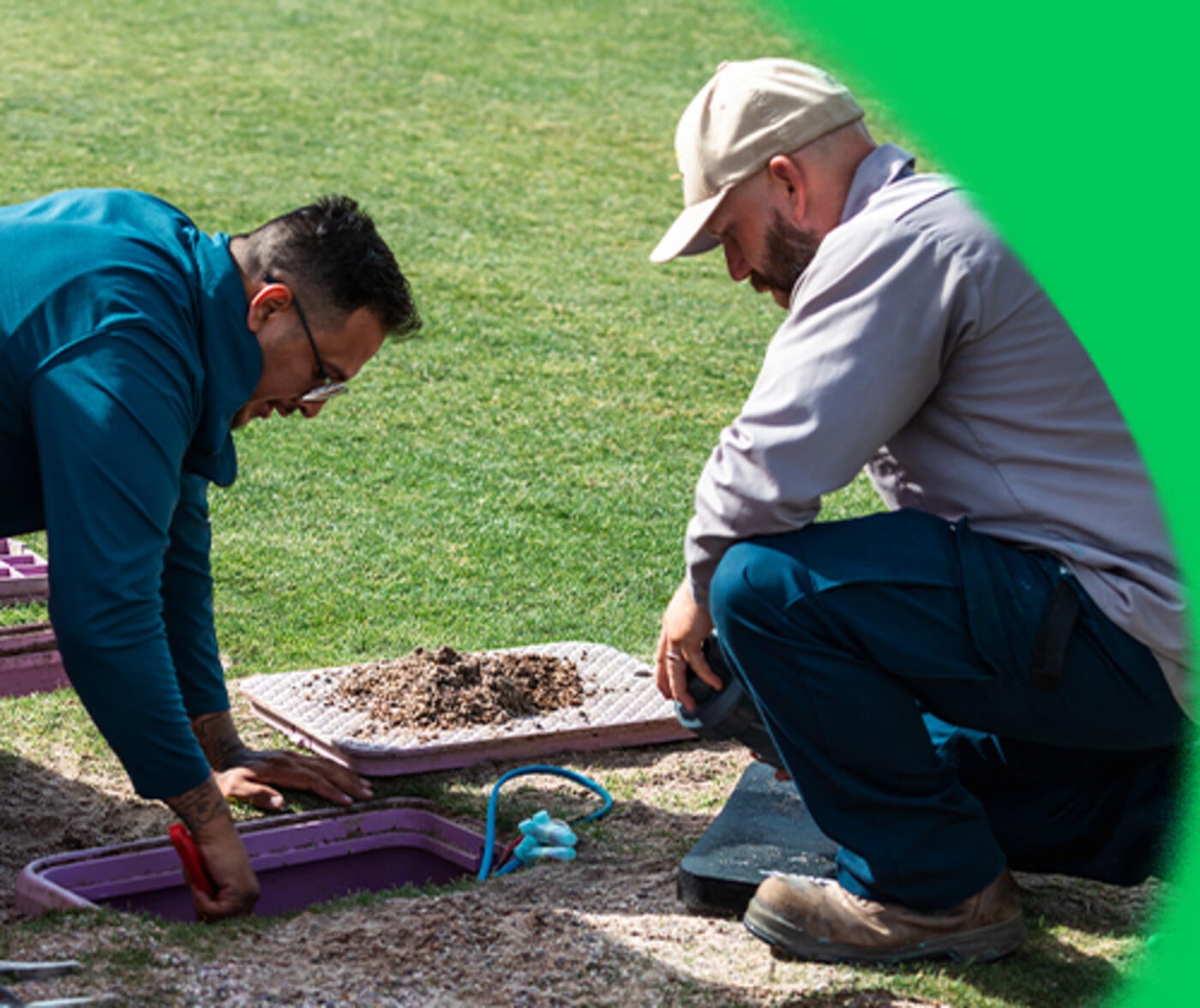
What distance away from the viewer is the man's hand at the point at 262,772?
3564 millimetres

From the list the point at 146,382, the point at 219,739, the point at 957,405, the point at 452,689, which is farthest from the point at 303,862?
the point at 957,405

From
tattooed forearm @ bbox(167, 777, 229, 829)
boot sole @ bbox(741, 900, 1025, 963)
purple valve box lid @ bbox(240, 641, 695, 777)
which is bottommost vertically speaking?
purple valve box lid @ bbox(240, 641, 695, 777)

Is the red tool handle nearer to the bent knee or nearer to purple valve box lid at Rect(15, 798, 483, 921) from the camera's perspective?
purple valve box lid at Rect(15, 798, 483, 921)

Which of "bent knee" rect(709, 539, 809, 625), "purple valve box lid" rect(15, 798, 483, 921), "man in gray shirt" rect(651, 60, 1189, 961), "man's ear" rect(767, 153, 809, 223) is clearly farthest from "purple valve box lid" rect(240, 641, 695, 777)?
"man's ear" rect(767, 153, 809, 223)

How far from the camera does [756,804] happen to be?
10.9 feet

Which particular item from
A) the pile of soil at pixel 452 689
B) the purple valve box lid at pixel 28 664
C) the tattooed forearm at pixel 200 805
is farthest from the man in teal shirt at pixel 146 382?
the purple valve box lid at pixel 28 664

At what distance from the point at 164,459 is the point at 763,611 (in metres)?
1.09

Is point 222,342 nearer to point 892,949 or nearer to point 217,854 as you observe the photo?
point 217,854

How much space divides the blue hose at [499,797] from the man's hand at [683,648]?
2.01 ft

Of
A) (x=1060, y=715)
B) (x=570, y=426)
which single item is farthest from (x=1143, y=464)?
(x=570, y=426)

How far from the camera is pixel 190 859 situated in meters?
2.94

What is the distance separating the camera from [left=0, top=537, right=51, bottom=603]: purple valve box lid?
4.80 metres

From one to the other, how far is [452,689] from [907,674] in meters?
1.60

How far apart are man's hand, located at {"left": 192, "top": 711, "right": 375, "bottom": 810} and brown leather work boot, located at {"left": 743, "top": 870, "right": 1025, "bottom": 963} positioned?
1.24 meters
